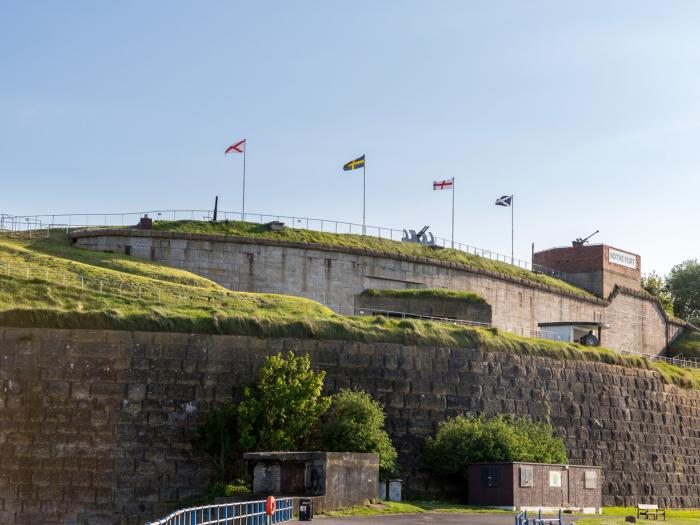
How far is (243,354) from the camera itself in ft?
135

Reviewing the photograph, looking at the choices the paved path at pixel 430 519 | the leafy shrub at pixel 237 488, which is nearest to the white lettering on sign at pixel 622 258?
the paved path at pixel 430 519

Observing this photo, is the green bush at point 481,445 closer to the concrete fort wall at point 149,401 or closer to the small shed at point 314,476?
the concrete fort wall at point 149,401

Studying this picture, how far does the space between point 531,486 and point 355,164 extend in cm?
3445

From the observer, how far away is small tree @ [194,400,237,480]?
39000 mm

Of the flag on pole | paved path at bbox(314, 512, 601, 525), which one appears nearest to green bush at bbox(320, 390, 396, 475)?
paved path at bbox(314, 512, 601, 525)

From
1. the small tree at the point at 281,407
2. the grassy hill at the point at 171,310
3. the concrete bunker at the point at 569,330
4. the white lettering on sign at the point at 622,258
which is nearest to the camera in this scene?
the small tree at the point at 281,407

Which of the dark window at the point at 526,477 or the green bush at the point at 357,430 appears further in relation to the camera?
the green bush at the point at 357,430

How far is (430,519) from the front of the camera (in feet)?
109

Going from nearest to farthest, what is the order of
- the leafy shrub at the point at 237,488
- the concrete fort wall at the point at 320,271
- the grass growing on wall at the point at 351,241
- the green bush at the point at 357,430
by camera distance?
1. the leafy shrub at the point at 237,488
2. the green bush at the point at 357,430
3. the concrete fort wall at the point at 320,271
4. the grass growing on wall at the point at 351,241

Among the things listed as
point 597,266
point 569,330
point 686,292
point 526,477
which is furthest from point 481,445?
point 686,292

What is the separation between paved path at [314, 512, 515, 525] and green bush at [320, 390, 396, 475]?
4.11 meters

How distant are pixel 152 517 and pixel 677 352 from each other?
52.8 m

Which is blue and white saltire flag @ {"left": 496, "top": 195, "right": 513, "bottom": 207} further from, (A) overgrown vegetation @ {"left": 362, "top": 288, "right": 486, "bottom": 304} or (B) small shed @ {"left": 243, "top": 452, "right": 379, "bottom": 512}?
(B) small shed @ {"left": 243, "top": 452, "right": 379, "bottom": 512}

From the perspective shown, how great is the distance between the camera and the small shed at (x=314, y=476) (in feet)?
111
